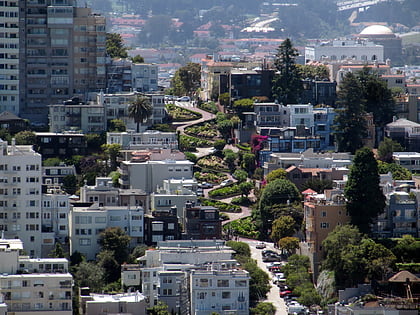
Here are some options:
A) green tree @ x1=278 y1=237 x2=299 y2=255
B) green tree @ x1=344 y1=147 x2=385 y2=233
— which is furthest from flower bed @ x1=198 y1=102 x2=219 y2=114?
green tree @ x1=344 y1=147 x2=385 y2=233

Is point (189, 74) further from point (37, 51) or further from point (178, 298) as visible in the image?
point (178, 298)

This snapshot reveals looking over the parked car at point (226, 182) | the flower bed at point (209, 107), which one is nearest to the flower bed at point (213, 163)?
the parked car at point (226, 182)

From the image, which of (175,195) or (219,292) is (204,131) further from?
(219,292)

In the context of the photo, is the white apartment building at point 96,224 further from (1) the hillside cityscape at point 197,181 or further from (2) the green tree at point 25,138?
(2) the green tree at point 25,138

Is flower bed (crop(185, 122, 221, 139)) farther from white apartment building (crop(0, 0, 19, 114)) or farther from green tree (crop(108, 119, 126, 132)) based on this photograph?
white apartment building (crop(0, 0, 19, 114))

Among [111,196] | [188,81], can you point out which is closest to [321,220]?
[111,196]

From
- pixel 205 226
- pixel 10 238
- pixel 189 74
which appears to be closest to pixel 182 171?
pixel 205 226
